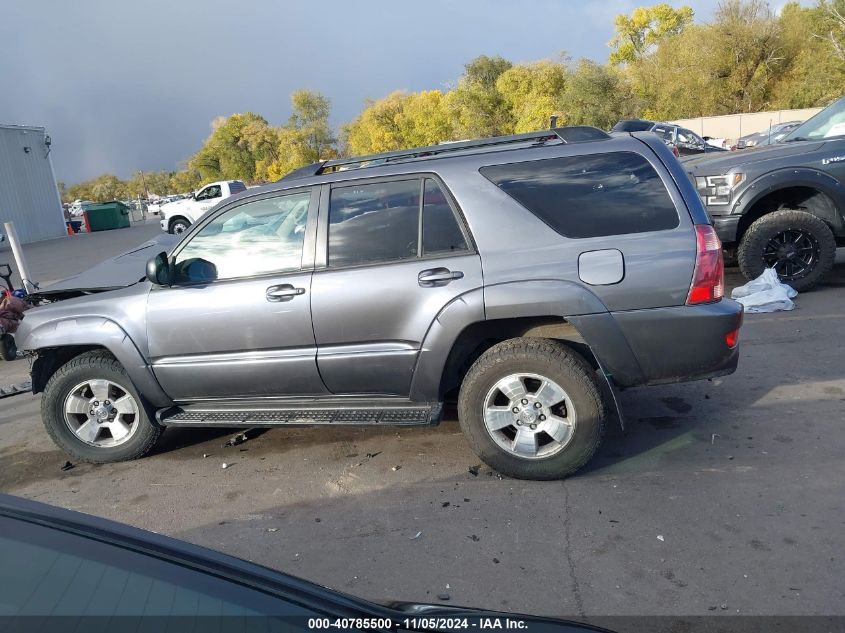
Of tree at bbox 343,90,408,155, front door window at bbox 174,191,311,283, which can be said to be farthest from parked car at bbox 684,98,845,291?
tree at bbox 343,90,408,155

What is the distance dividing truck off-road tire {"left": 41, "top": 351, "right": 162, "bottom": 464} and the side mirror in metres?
0.76

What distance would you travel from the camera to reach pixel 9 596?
1300 mm

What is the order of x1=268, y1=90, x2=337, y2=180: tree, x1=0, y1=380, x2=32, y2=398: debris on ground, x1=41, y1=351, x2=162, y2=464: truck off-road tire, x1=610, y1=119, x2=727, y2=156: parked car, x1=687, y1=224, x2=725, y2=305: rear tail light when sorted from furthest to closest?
1. x1=268, y1=90, x2=337, y2=180: tree
2. x1=610, y1=119, x2=727, y2=156: parked car
3. x1=0, y1=380, x2=32, y2=398: debris on ground
4. x1=41, y1=351, x2=162, y2=464: truck off-road tire
5. x1=687, y1=224, x2=725, y2=305: rear tail light

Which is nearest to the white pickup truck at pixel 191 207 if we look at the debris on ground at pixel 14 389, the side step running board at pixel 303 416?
the debris on ground at pixel 14 389

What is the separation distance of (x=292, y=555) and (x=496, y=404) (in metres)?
1.40

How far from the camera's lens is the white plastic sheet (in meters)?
6.94

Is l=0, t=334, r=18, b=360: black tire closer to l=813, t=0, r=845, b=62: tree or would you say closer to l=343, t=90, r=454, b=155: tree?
l=813, t=0, r=845, b=62: tree

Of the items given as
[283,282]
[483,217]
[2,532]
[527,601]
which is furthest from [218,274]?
[2,532]

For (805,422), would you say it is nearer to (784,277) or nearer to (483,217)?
(483,217)

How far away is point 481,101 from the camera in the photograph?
4756 cm

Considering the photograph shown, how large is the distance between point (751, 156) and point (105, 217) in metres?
42.0

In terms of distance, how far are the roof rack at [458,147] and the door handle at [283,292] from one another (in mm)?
844

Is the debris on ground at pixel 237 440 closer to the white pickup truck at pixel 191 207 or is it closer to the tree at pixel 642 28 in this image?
the white pickup truck at pixel 191 207

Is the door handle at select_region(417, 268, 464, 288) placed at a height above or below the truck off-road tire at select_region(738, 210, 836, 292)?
above
